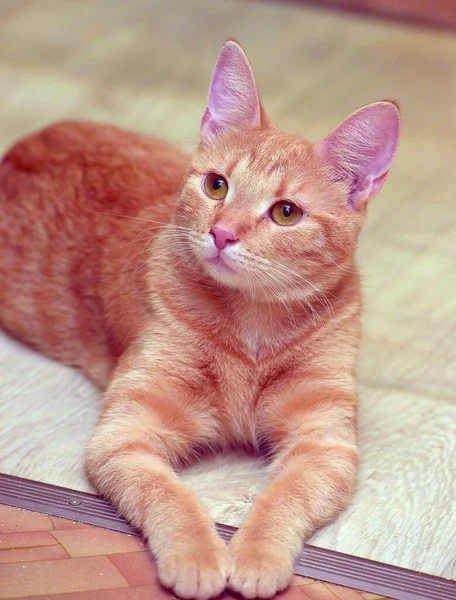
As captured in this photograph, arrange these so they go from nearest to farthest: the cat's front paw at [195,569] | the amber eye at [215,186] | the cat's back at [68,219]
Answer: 1. the cat's front paw at [195,569]
2. the amber eye at [215,186]
3. the cat's back at [68,219]

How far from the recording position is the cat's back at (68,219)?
3266 mm

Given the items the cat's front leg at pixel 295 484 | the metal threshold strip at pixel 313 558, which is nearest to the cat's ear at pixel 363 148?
the cat's front leg at pixel 295 484

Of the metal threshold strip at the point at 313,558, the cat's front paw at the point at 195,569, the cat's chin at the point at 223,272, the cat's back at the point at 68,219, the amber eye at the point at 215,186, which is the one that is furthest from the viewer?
the cat's back at the point at 68,219

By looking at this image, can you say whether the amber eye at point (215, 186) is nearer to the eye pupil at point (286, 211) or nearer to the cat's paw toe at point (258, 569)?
the eye pupil at point (286, 211)

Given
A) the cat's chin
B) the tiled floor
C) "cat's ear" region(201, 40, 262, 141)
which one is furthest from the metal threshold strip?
"cat's ear" region(201, 40, 262, 141)

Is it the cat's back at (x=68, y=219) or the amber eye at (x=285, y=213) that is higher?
the amber eye at (x=285, y=213)

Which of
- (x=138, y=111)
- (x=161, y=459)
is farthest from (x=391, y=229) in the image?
(x=161, y=459)

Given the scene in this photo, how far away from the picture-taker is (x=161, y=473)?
2611 millimetres

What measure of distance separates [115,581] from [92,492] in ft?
1.19

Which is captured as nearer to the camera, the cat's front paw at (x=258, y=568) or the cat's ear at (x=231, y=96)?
the cat's front paw at (x=258, y=568)

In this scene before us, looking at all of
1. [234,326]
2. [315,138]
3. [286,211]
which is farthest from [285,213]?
→ [315,138]

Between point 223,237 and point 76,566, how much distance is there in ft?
2.88

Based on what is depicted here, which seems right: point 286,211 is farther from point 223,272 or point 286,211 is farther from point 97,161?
point 97,161

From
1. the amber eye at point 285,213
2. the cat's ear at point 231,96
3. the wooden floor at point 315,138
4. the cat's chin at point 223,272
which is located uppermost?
the cat's ear at point 231,96
